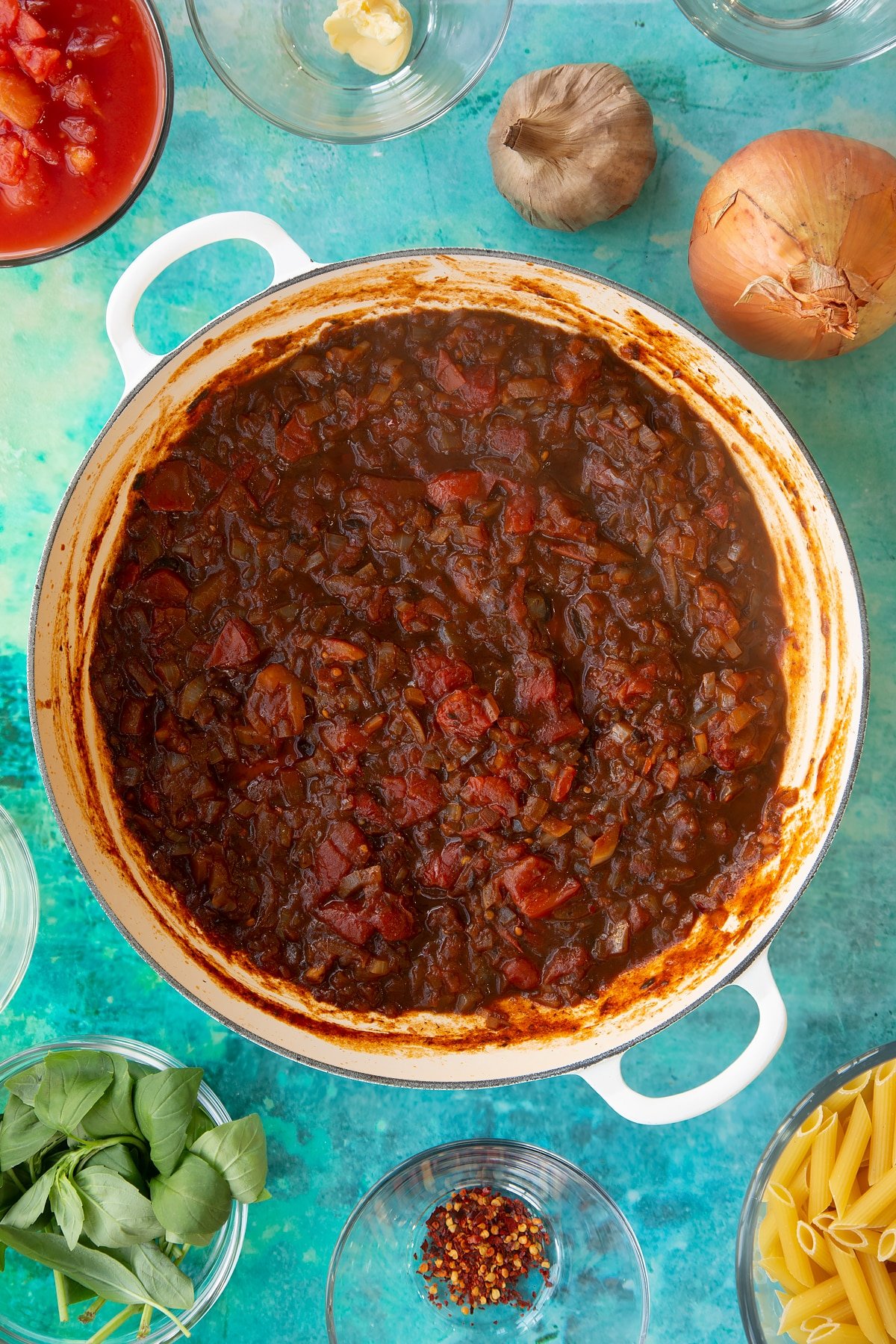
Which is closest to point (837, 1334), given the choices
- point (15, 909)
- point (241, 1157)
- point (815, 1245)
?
point (815, 1245)

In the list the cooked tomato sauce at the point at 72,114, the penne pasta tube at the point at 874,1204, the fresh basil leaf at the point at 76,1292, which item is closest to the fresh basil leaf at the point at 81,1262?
the fresh basil leaf at the point at 76,1292

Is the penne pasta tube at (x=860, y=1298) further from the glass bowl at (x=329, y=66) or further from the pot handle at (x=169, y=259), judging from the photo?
the glass bowl at (x=329, y=66)

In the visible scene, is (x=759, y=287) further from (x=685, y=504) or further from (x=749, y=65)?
(x=749, y=65)

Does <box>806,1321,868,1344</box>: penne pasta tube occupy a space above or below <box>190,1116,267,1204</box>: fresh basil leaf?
below

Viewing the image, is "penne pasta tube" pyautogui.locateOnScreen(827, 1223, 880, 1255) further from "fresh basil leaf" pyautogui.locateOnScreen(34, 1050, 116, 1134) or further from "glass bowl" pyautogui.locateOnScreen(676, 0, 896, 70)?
"glass bowl" pyautogui.locateOnScreen(676, 0, 896, 70)

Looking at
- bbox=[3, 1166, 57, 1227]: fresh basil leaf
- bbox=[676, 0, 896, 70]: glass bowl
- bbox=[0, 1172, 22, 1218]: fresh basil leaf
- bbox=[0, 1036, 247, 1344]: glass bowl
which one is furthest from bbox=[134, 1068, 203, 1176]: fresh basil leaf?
bbox=[676, 0, 896, 70]: glass bowl

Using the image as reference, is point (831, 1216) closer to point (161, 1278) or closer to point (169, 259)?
point (161, 1278)
